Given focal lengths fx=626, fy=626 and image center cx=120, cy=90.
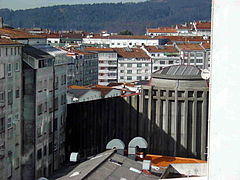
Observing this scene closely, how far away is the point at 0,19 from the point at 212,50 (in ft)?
125

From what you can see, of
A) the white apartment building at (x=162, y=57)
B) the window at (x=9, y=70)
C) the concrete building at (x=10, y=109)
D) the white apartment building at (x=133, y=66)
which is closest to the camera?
the concrete building at (x=10, y=109)

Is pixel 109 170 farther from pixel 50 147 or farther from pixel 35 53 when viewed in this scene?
pixel 35 53

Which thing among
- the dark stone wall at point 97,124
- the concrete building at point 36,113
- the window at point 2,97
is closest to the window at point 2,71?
the window at point 2,97

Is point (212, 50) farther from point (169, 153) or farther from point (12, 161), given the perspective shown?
point (169, 153)

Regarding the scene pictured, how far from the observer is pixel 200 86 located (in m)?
43.8

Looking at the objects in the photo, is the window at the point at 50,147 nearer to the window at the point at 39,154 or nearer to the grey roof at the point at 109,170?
the window at the point at 39,154

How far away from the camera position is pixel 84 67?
144 metres

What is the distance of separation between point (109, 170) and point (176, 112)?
12.4 metres

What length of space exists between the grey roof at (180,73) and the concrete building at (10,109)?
10.7 metres

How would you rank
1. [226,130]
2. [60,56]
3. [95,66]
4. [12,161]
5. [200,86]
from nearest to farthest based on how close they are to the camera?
[226,130], [12,161], [200,86], [60,56], [95,66]

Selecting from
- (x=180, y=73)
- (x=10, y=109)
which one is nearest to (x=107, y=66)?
(x=180, y=73)

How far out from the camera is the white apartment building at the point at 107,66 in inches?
6112

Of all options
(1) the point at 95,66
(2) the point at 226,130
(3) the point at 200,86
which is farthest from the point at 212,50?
(1) the point at 95,66

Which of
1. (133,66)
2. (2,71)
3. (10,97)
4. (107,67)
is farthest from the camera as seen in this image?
(107,67)
